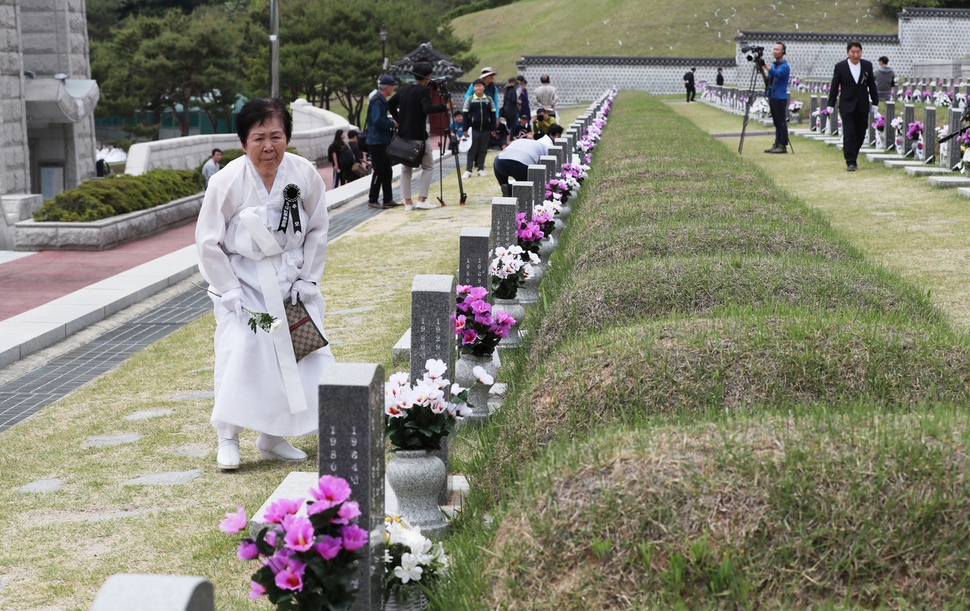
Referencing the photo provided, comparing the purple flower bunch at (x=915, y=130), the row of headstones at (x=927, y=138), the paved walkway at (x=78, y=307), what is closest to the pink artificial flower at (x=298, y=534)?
the paved walkway at (x=78, y=307)

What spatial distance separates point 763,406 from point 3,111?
57.8 ft

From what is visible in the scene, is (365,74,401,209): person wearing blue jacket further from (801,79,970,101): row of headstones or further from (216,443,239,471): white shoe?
(801,79,970,101): row of headstones

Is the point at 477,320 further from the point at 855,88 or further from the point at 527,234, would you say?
the point at 855,88

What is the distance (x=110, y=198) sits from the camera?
16.0 metres

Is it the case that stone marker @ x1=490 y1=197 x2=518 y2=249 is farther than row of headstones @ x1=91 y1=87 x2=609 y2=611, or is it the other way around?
stone marker @ x1=490 y1=197 x2=518 y2=249

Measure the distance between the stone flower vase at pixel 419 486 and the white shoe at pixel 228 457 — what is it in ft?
5.07

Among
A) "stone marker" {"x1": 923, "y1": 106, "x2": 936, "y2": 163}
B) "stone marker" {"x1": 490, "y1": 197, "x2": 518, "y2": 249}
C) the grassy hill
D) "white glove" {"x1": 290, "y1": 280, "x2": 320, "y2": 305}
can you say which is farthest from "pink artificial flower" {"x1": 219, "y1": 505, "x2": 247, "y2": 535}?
the grassy hill

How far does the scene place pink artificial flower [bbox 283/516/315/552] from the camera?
2928 mm

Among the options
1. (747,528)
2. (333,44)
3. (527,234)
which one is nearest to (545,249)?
(527,234)

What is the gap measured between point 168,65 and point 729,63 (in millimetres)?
32515

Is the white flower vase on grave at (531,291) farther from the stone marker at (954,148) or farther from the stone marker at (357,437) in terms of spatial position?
the stone marker at (954,148)

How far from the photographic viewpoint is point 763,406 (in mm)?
4027

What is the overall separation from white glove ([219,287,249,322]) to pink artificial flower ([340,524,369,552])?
8.49ft

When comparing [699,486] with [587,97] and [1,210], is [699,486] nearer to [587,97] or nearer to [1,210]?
[1,210]
